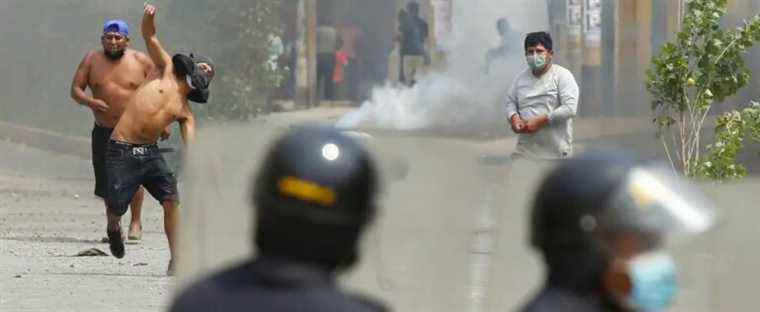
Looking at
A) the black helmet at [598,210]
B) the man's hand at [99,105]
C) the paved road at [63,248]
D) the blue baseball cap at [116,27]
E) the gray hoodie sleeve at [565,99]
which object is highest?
the black helmet at [598,210]

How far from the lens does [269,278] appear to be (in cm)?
331

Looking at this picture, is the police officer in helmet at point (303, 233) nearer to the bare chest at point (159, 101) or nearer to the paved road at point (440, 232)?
the paved road at point (440, 232)

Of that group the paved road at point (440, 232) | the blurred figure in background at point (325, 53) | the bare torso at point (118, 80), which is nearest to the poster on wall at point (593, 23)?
the blurred figure in background at point (325, 53)

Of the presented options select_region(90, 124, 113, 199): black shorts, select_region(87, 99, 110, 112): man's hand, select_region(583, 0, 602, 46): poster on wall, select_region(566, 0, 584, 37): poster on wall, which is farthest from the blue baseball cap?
select_region(583, 0, 602, 46): poster on wall

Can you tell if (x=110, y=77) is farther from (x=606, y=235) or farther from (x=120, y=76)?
(x=606, y=235)

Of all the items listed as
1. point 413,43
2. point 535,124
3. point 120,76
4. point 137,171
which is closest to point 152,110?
point 137,171

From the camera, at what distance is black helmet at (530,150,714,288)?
3338 millimetres

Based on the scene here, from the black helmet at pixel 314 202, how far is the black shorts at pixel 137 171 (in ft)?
23.6

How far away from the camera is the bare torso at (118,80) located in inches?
463

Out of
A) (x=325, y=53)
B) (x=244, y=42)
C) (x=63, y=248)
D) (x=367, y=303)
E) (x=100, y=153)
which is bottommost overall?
(x=63, y=248)

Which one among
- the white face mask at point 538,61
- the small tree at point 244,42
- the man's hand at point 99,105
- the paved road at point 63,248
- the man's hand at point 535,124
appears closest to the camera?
the paved road at point 63,248

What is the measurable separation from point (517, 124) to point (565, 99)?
285mm

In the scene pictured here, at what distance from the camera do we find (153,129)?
34.6 feet

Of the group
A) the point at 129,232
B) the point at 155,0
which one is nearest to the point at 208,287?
the point at 129,232
